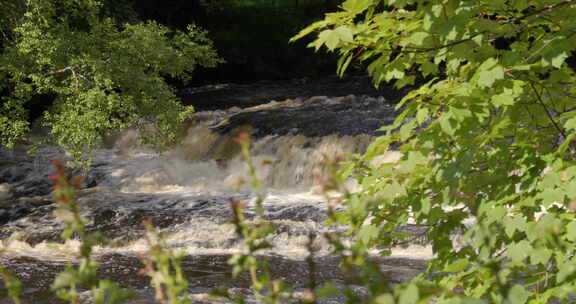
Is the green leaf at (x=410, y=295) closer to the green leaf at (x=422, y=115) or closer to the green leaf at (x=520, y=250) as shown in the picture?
the green leaf at (x=520, y=250)

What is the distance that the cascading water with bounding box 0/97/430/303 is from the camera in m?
9.70

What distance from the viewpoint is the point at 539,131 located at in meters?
3.34

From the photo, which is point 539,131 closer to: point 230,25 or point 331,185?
point 331,185

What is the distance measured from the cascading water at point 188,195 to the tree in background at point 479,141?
398 centimetres

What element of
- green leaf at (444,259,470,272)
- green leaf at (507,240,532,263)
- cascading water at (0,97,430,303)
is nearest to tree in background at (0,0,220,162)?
cascading water at (0,97,430,303)

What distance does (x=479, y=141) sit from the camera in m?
2.93

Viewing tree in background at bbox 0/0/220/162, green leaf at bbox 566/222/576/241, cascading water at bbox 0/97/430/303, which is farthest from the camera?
tree in background at bbox 0/0/220/162

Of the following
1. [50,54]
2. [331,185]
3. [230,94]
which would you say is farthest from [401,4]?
[230,94]

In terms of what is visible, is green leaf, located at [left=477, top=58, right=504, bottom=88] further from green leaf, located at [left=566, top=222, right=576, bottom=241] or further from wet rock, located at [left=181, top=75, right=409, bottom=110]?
wet rock, located at [left=181, top=75, right=409, bottom=110]

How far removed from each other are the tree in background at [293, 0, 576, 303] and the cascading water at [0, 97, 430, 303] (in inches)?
157

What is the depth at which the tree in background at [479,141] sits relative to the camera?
2680mm

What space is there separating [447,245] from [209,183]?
38.5 ft

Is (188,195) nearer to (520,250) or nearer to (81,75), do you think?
(81,75)

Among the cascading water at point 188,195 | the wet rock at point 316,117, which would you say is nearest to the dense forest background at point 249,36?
the wet rock at point 316,117
